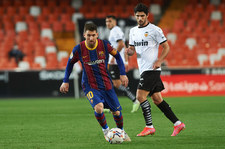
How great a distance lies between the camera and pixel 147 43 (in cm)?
718

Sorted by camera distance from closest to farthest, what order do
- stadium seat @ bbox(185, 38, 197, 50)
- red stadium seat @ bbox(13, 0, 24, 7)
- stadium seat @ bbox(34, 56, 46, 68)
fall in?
stadium seat @ bbox(34, 56, 46, 68) < stadium seat @ bbox(185, 38, 197, 50) < red stadium seat @ bbox(13, 0, 24, 7)

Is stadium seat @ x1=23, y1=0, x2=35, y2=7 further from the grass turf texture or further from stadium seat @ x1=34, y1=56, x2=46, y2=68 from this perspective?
the grass turf texture

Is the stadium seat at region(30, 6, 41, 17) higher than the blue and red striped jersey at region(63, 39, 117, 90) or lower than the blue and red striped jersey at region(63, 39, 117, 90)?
lower

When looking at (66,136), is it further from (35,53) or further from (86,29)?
(35,53)

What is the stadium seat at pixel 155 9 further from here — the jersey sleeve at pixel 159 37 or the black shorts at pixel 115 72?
the jersey sleeve at pixel 159 37

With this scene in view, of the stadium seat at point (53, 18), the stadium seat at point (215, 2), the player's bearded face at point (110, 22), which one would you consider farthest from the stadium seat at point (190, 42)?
the player's bearded face at point (110, 22)

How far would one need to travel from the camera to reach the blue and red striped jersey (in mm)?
6453

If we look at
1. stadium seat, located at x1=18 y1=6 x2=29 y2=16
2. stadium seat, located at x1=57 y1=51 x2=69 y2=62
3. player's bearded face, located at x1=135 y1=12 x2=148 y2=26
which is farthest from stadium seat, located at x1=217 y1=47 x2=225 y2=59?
player's bearded face, located at x1=135 y1=12 x2=148 y2=26

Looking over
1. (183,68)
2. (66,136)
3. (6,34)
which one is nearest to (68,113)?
(66,136)

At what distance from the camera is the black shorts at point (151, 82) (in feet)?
23.3

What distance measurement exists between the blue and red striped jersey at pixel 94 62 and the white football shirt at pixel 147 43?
2.80 feet

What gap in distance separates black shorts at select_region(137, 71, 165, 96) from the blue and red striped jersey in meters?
0.79

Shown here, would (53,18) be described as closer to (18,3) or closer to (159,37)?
(18,3)

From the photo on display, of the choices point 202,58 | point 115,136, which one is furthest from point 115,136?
point 202,58
